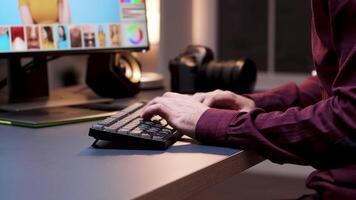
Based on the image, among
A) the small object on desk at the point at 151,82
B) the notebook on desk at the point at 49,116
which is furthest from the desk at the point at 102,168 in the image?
the small object on desk at the point at 151,82

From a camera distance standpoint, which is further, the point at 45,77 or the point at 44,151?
the point at 45,77

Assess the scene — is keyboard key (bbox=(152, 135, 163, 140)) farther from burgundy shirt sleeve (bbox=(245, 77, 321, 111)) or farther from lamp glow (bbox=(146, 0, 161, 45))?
Answer: lamp glow (bbox=(146, 0, 161, 45))

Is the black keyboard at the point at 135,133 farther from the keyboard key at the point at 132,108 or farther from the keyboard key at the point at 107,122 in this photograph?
the keyboard key at the point at 132,108

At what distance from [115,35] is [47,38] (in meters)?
0.22

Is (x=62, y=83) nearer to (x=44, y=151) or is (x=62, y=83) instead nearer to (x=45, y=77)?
(x=45, y=77)

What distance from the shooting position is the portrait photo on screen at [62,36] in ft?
4.93

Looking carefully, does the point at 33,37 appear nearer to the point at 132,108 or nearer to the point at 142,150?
the point at 132,108

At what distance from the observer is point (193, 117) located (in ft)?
3.44

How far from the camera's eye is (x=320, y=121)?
95 cm

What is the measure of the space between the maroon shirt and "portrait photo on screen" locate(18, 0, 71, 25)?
2.01 ft

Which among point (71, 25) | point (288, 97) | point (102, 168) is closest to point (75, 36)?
point (71, 25)

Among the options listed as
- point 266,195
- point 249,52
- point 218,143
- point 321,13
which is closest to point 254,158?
point 218,143

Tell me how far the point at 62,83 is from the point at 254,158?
4.68 feet

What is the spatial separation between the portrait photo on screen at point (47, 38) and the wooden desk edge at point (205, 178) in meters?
0.68
